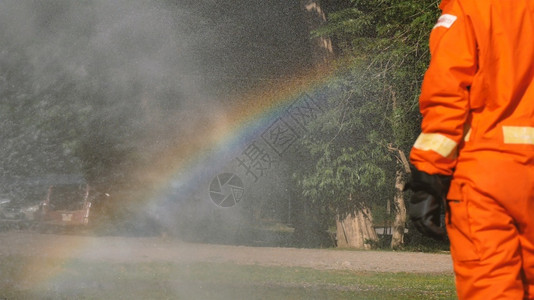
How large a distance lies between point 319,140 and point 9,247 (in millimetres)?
6706

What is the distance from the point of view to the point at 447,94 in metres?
3.24

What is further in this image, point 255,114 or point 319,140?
point 255,114

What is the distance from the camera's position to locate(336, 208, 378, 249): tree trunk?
56.6ft

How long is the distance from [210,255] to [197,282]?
169 inches

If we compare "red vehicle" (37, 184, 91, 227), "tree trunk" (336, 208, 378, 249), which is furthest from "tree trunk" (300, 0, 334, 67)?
"red vehicle" (37, 184, 91, 227)

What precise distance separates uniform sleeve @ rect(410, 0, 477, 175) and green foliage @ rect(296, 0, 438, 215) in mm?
9895

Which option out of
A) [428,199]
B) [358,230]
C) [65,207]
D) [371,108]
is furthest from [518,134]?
[65,207]

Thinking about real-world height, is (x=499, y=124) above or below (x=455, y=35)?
below

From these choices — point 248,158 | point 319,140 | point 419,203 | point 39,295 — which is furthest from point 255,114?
point 419,203

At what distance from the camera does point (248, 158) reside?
1920 centimetres

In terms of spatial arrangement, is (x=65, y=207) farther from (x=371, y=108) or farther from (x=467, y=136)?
(x=467, y=136)

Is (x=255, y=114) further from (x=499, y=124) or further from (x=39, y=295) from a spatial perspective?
(x=499, y=124)

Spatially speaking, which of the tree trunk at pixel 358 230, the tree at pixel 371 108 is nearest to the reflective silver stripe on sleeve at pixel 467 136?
the tree at pixel 371 108

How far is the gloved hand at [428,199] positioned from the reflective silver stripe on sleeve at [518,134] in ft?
1.02
